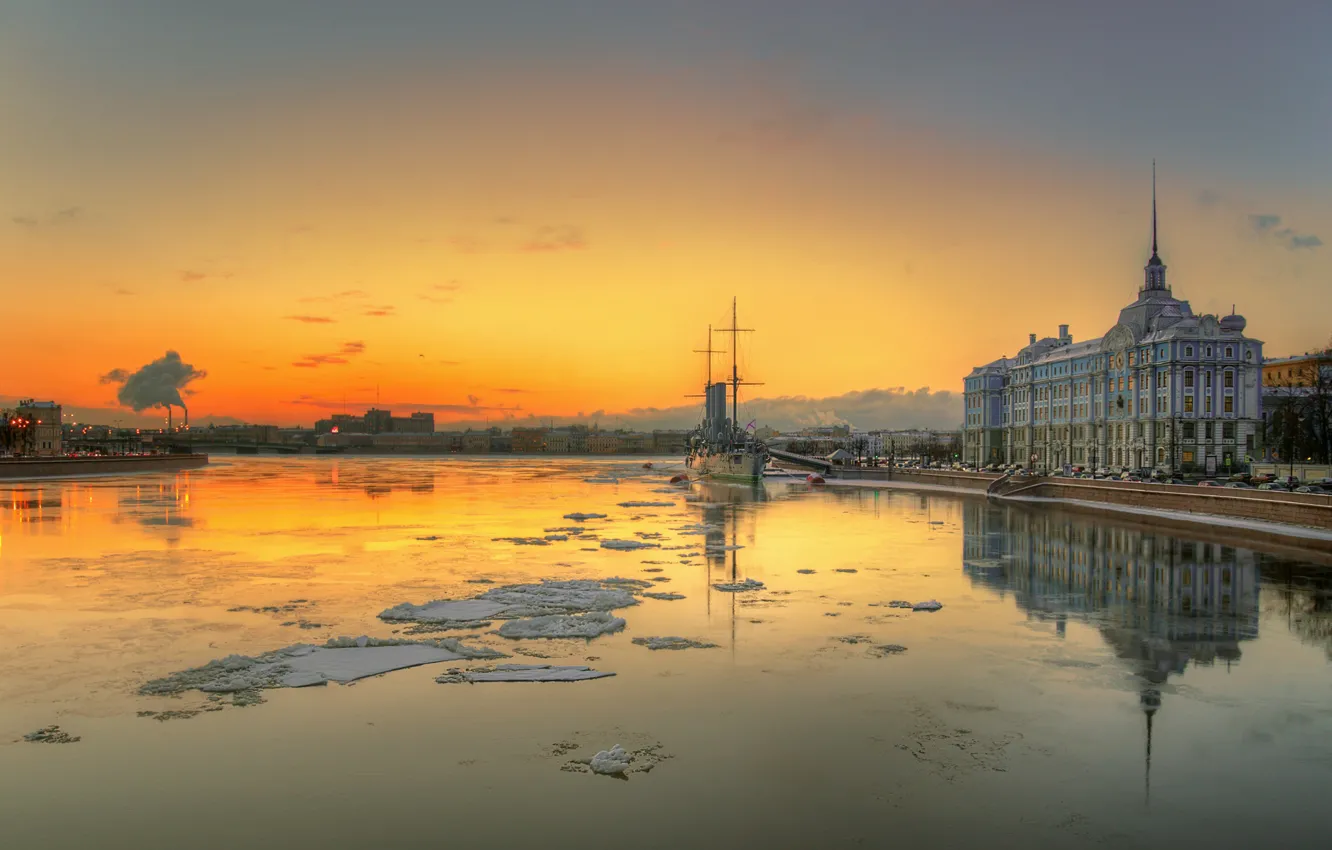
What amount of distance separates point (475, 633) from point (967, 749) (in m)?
9.82

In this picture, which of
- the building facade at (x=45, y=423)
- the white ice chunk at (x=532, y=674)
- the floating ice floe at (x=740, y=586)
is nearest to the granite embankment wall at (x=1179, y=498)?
the floating ice floe at (x=740, y=586)

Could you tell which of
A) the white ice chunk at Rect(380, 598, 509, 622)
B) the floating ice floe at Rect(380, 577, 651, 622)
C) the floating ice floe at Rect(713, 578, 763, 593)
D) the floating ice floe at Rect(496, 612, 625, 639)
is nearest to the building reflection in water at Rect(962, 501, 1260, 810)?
the floating ice floe at Rect(713, 578, 763, 593)

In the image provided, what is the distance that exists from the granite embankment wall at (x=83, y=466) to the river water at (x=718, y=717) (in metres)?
82.9

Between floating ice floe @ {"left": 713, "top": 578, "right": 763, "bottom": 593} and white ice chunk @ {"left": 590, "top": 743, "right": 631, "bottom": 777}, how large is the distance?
12348mm

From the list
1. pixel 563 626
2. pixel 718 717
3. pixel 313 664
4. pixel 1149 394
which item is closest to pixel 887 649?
pixel 718 717

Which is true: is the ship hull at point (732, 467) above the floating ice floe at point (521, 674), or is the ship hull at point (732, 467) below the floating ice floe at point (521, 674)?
above

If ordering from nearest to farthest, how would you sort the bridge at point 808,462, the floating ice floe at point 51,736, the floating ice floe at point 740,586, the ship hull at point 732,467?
the floating ice floe at point 51,736 → the floating ice floe at point 740,586 → the ship hull at point 732,467 → the bridge at point 808,462

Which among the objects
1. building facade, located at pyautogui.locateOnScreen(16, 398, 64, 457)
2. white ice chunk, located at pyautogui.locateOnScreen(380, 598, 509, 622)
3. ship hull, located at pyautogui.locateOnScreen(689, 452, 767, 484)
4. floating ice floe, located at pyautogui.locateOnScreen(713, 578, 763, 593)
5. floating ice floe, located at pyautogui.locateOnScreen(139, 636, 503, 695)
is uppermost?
building facade, located at pyautogui.locateOnScreen(16, 398, 64, 457)

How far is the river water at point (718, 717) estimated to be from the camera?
8.87 m

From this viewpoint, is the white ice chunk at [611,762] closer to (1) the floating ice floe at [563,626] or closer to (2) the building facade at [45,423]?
(1) the floating ice floe at [563,626]

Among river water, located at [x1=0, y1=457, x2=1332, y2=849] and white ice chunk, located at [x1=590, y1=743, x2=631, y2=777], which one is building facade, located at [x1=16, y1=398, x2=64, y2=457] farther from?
white ice chunk, located at [x1=590, y1=743, x2=631, y2=777]

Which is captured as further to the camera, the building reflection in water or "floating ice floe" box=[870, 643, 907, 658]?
the building reflection in water

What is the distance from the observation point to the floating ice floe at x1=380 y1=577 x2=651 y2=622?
61.2 ft

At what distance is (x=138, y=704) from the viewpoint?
40.8ft
